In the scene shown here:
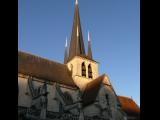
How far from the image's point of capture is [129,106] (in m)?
28.4

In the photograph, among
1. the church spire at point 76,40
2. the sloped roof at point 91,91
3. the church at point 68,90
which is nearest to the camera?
the church at point 68,90

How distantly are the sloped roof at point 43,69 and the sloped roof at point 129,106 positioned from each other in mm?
6758

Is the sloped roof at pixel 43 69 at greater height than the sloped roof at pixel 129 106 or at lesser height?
greater

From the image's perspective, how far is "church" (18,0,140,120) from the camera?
1938cm

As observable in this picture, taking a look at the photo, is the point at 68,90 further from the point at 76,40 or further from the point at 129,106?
the point at 129,106

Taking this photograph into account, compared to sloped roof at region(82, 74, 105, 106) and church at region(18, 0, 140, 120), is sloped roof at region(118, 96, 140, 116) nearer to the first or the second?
church at region(18, 0, 140, 120)

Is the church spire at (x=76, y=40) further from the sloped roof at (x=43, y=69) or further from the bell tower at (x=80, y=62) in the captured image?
the sloped roof at (x=43, y=69)

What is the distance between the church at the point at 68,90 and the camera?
1938 cm

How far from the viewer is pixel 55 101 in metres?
21.7

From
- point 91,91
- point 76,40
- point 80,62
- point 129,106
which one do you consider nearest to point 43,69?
point 80,62

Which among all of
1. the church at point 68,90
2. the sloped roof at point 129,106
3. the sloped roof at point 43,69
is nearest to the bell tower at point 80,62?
the church at point 68,90

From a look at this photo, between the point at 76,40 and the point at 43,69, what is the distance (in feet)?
19.4
